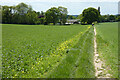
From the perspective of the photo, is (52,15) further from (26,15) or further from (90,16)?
(90,16)

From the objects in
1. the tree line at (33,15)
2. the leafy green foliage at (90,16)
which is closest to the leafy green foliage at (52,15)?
the tree line at (33,15)

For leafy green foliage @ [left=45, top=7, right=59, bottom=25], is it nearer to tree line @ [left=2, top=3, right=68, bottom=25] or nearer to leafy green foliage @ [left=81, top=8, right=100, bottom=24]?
tree line @ [left=2, top=3, right=68, bottom=25]

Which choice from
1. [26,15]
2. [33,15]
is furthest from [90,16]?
[26,15]

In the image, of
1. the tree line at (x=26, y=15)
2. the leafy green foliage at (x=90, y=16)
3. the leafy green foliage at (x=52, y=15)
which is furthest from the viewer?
the leafy green foliage at (x=52, y=15)

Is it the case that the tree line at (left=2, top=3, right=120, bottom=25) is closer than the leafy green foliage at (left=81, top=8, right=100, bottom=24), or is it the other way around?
the tree line at (left=2, top=3, right=120, bottom=25)

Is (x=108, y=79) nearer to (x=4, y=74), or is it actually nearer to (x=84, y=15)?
(x=4, y=74)

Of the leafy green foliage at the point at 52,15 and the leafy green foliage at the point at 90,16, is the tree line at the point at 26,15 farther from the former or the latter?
the leafy green foliage at the point at 90,16

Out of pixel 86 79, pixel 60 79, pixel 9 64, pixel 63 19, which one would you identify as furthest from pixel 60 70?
pixel 63 19

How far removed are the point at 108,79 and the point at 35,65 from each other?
3.40 m

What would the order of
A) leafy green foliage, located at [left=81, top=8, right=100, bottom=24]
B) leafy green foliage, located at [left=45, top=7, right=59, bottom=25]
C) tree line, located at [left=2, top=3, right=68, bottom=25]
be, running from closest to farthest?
tree line, located at [left=2, top=3, right=68, bottom=25], leafy green foliage, located at [left=81, top=8, right=100, bottom=24], leafy green foliage, located at [left=45, top=7, right=59, bottom=25]

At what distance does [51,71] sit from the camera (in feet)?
21.1

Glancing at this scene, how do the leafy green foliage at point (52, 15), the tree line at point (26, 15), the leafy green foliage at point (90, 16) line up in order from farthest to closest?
the leafy green foliage at point (52, 15), the leafy green foliage at point (90, 16), the tree line at point (26, 15)

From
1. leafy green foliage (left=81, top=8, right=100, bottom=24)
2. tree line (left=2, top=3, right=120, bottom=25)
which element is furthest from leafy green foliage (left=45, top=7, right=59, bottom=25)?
leafy green foliage (left=81, top=8, right=100, bottom=24)

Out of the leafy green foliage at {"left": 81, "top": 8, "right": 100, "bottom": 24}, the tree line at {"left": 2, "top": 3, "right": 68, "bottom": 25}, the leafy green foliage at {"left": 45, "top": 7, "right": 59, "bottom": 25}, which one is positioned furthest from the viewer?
the leafy green foliage at {"left": 45, "top": 7, "right": 59, "bottom": 25}
